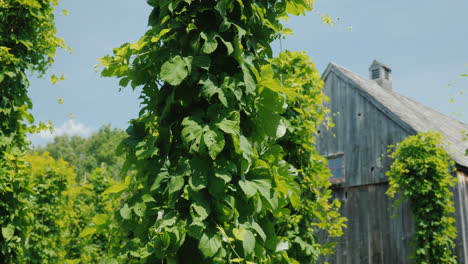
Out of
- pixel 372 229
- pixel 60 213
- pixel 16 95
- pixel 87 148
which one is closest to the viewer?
pixel 16 95

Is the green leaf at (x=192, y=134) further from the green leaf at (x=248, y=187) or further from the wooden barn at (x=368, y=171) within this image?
the wooden barn at (x=368, y=171)

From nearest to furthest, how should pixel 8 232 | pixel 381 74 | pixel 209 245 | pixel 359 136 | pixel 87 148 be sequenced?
1. pixel 209 245
2. pixel 8 232
3. pixel 359 136
4. pixel 381 74
5. pixel 87 148

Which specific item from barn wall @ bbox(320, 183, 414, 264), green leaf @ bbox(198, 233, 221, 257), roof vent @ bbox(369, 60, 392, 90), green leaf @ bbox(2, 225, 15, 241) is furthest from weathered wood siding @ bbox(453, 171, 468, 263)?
green leaf @ bbox(198, 233, 221, 257)

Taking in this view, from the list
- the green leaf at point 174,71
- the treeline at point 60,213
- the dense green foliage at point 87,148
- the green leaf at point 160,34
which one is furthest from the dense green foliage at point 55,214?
the dense green foliage at point 87,148

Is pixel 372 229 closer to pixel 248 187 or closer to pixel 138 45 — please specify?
pixel 248 187

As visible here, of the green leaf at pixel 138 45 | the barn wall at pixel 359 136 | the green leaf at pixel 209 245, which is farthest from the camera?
the barn wall at pixel 359 136

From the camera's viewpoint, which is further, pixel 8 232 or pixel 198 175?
pixel 8 232

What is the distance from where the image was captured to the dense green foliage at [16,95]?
472 cm

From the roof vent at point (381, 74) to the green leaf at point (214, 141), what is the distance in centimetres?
1439

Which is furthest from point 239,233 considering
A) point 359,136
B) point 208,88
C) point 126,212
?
point 359,136

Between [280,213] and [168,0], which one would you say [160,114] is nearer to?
[168,0]

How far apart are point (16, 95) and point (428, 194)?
834cm

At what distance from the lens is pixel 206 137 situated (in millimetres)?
2242

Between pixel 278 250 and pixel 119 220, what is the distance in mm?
931
